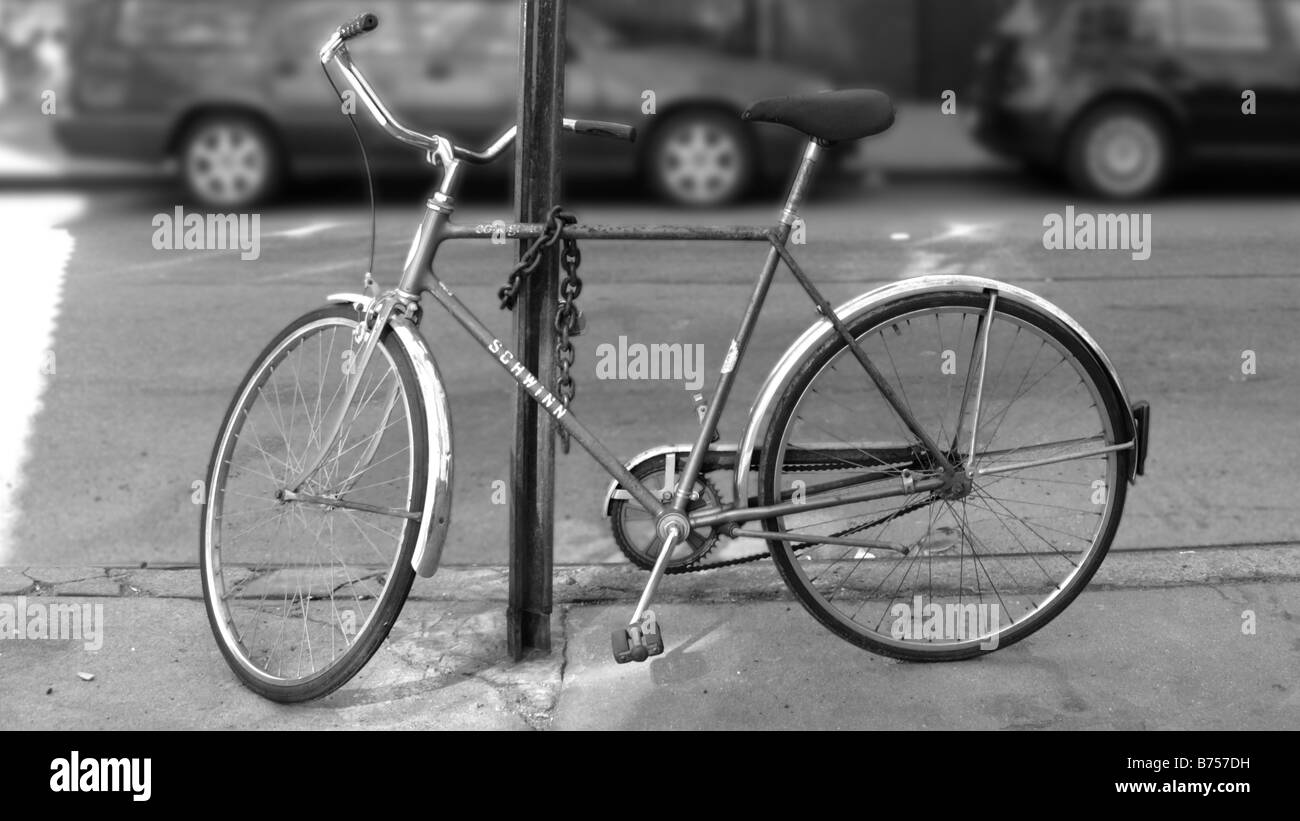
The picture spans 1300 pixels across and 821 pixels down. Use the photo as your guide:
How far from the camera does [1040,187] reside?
1070cm

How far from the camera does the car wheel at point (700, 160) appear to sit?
945 centimetres

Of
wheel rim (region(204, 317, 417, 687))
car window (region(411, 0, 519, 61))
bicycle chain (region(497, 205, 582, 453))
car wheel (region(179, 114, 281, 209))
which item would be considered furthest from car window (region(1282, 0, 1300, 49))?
bicycle chain (region(497, 205, 582, 453))

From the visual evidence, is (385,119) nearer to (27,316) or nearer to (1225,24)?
(27,316)

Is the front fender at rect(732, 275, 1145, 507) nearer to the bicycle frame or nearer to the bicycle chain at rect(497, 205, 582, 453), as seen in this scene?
the bicycle frame

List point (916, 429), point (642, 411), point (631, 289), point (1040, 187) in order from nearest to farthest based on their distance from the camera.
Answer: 1. point (916, 429)
2. point (642, 411)
3. point (631, 289)
4. point (1040, 187)

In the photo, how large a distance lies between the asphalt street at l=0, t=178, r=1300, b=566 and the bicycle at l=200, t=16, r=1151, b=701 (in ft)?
2.58

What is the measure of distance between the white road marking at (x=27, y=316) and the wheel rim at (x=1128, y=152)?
612 centimetres

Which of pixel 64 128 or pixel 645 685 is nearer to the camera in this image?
pixel 645 685

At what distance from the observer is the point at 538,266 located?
12.6 feet

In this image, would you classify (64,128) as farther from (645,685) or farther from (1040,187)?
(645,685)

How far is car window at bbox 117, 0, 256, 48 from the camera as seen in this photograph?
9.51m

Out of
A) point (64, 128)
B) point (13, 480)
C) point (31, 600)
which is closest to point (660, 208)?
point (64, 128)

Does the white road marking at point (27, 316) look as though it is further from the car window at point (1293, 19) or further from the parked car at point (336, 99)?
the car window at point (1293, 19)

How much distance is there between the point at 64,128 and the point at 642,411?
553 centimetres
